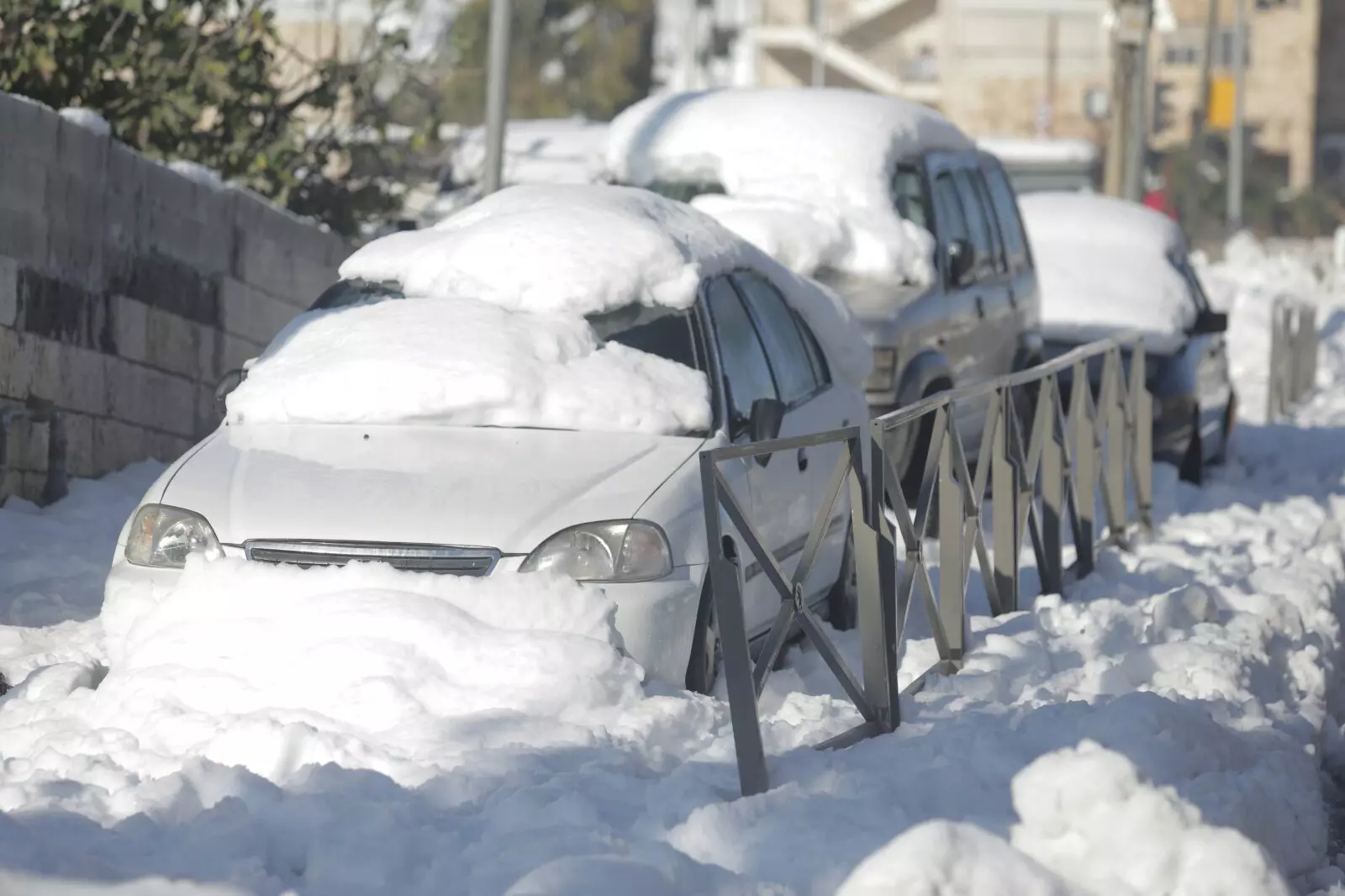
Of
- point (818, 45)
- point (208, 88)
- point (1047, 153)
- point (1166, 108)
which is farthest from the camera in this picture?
point (1166, 108)

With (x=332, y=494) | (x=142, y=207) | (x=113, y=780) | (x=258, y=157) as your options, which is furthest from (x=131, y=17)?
(x=113, y=780)

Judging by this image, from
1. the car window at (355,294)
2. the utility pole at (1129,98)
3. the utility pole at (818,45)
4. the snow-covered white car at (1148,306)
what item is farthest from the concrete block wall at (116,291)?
the utility pole at (818,45)

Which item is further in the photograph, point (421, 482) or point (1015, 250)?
point (1015, 250)

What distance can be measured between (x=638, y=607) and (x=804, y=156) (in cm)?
580

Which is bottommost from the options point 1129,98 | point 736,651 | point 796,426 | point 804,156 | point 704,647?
point 704,647

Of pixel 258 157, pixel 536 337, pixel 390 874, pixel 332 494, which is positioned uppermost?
pixel 258 157

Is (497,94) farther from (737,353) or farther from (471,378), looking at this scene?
(471,378)

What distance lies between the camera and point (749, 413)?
23.1 ft

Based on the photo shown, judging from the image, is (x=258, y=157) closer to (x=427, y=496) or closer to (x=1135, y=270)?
(x=1135, y=270)

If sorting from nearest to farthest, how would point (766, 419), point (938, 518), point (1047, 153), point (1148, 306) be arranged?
point (766, 419) → point (938, 518) → point (1148, 306) → point (1047, 153)

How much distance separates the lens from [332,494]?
597 cm

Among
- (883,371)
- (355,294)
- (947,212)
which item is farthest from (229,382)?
(947,212)

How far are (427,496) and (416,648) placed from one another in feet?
1.75

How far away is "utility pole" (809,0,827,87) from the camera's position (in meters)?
57.5
